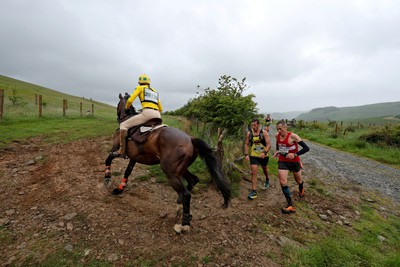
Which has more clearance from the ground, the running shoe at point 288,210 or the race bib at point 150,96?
the race bib at point 150,96

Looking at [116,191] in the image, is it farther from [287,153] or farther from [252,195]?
[287,153]

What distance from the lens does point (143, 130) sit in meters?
4.33

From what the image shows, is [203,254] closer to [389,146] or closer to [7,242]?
[7,242]

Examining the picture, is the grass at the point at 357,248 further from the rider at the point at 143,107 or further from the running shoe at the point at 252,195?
the rider at the point at 143,107

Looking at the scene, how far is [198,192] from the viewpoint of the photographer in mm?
5371

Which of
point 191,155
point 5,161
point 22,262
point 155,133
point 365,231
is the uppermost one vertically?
point 155,133

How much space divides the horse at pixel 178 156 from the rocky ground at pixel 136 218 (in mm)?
505

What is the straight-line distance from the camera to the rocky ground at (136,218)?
3.05m

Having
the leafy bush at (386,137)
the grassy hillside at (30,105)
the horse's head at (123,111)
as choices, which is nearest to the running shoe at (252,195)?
the horse's head at (123,111)

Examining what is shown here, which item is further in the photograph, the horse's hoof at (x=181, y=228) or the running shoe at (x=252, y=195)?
the running shoe at (x=252, y=195)

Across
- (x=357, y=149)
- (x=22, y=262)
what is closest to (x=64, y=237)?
(x=22, y=262)

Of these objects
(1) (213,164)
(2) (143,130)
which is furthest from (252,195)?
(2) (143,130)

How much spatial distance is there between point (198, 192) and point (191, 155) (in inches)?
76.0

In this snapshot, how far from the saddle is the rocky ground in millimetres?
1479
